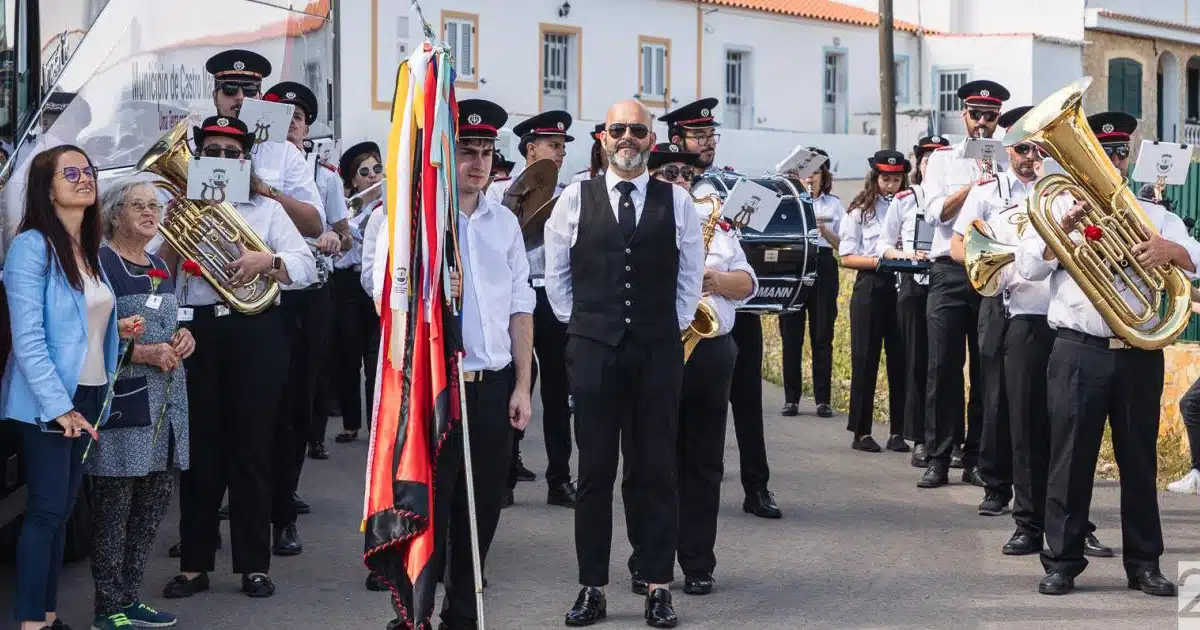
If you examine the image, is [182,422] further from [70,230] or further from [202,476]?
[70,230]

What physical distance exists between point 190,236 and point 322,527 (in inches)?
86.7

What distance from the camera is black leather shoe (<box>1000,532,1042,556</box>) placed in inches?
335

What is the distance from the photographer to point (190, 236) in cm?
740

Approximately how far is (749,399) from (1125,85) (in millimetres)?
37624

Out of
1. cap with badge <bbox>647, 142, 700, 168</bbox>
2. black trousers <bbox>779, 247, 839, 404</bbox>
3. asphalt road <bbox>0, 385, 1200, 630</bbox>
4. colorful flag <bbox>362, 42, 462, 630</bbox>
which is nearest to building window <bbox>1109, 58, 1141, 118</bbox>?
black trousers <bbox>779, 247, 839, 404</bbox>

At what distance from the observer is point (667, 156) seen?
8133mm

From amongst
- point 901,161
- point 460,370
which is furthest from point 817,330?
point 460,370

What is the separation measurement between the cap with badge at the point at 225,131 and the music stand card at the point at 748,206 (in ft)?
7.25

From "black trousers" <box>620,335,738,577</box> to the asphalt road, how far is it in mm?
224

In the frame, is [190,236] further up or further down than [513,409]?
further up

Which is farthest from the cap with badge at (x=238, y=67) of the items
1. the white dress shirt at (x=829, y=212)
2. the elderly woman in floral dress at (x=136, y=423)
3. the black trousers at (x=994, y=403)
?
the white dress shirt at (x=829, y=212)

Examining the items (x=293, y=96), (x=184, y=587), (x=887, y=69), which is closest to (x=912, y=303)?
(x=293, y=96)

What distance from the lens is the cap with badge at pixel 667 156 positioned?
26.6 ft

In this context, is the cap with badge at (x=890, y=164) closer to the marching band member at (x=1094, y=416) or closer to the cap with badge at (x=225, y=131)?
the marching band member at (x=1094, y=416)
